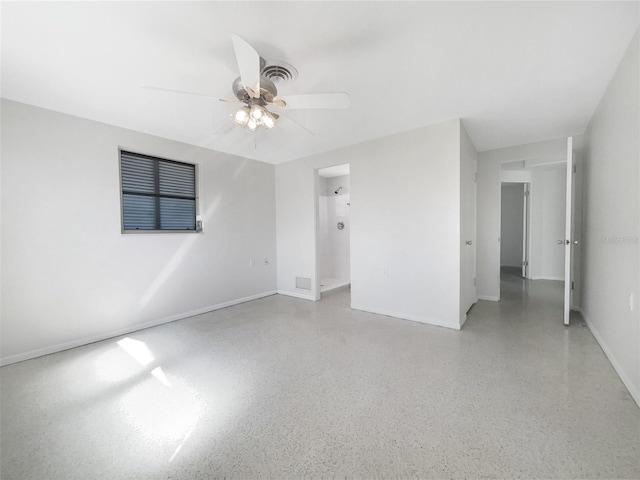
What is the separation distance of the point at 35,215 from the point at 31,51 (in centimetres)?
148

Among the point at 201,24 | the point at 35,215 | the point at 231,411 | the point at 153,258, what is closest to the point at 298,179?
the point at 153,258

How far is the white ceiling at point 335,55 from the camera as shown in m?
1.45

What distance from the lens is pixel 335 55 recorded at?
1781mm

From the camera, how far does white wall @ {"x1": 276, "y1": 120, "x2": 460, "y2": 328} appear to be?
291 centimetres

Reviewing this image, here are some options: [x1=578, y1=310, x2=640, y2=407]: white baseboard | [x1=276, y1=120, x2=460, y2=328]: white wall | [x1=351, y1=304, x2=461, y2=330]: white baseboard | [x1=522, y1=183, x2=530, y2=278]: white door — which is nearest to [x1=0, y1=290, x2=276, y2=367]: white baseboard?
[x1=351, y1=304, x2=461, y2=330]: white baseboard

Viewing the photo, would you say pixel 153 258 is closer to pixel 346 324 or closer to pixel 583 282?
pixel 346 324

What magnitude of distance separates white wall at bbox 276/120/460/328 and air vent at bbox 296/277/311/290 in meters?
0.95

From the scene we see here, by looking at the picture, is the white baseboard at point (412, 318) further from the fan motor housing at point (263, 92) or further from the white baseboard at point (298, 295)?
the fan motor housing at point (263, 92)

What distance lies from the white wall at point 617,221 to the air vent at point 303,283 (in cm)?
348

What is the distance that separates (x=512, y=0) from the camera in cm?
138

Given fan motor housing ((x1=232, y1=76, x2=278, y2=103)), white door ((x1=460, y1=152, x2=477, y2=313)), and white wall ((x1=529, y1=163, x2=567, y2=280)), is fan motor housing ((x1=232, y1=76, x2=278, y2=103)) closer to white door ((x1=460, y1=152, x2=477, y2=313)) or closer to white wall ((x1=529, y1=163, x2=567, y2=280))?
white door ((x1=460, y1=152, x2=477, y2=313))

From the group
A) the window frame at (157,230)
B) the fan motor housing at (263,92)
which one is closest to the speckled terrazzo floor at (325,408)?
the window frame at (157,230)

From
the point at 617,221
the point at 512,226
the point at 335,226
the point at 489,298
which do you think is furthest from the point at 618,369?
the point at 512,226

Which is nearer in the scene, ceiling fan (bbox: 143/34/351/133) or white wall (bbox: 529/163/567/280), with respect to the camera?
ceiling fan (bbox: 143/34/351/133)
